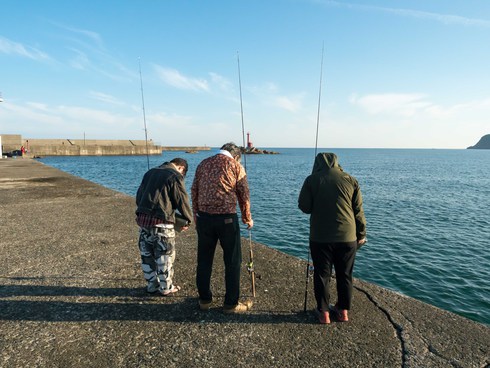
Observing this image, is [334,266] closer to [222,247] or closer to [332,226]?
[332,226]

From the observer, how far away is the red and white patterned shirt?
11.4 ft

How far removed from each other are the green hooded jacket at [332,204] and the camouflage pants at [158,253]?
186 cm

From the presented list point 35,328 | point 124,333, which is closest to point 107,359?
point 124,333

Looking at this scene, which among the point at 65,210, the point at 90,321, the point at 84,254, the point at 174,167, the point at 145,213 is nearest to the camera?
the point at 90,321

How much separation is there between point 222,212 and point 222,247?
0.44 metres

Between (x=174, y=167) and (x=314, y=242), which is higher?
(x=174, y=167)

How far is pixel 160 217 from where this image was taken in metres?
3.79

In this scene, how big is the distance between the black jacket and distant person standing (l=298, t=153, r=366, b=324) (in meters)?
1.62

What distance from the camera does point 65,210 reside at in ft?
30.3

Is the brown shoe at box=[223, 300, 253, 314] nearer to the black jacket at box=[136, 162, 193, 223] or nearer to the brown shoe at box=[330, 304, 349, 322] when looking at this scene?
the brown shoe at box=[330, 304, 349, 322]

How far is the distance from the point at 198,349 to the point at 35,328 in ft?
6.39

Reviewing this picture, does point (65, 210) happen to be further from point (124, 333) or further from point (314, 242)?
point (314, 242)

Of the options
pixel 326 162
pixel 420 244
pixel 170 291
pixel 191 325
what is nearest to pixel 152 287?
pixel 170 291

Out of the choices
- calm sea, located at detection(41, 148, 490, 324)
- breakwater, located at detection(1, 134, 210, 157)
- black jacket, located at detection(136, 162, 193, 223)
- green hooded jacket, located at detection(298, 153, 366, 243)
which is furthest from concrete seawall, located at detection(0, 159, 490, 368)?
breakwater, located at detection(1, 134, 210, 157)
